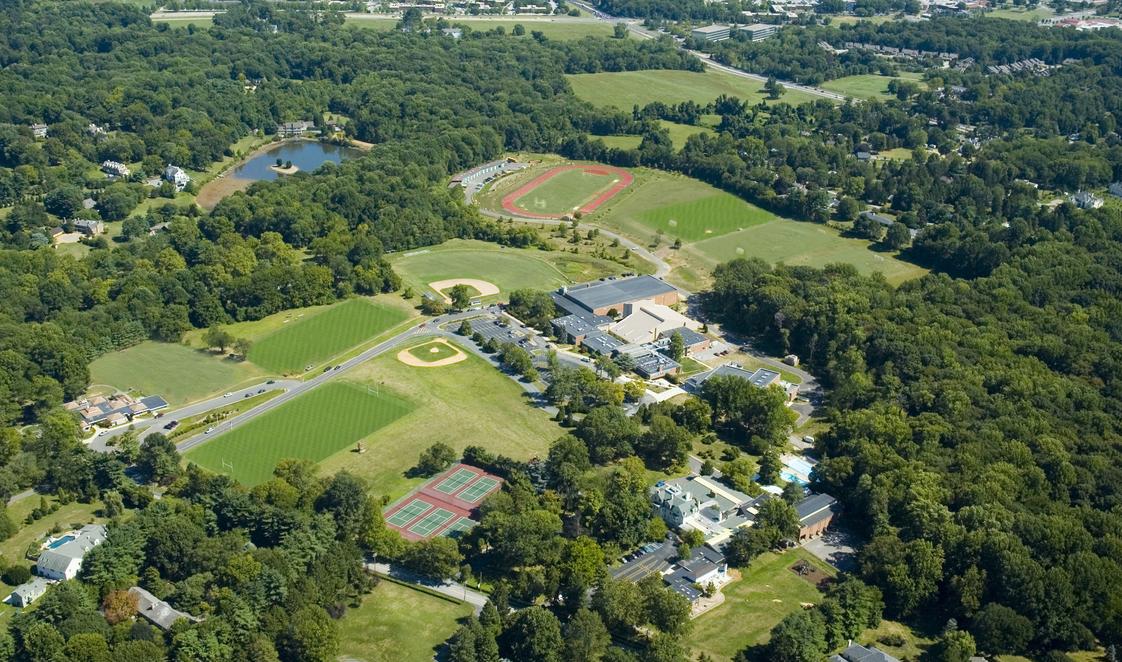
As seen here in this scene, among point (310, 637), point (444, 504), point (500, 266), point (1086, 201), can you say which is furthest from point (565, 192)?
point (310, 637)

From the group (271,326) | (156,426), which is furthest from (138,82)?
(156,426)

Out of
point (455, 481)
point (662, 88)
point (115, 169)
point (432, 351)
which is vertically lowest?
point (455, 481)

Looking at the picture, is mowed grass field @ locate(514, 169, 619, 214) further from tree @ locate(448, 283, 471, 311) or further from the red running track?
tree @ locate(448, 283, 471, 311)

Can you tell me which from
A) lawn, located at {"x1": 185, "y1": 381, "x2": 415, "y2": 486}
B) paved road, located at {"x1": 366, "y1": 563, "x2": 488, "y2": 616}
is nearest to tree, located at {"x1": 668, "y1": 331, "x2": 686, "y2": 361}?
→ lawn, located at {"x1": 185, "y1": 381, "x2": 415, "y2": 486}

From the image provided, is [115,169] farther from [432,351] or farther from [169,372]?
[432,351]

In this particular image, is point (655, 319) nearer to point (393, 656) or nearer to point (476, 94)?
point (393, 656)

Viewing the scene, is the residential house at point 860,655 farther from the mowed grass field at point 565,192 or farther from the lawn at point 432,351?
the mowed grass field at point 565,192
